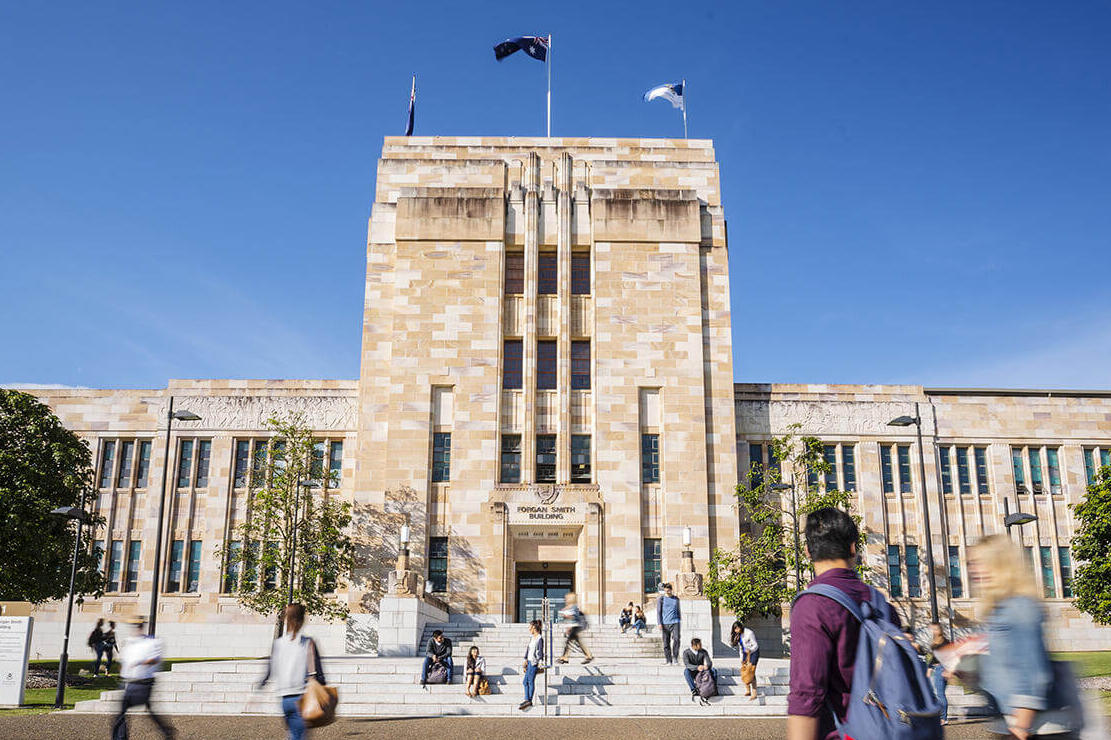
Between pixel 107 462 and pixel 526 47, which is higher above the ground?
pixel 526 47

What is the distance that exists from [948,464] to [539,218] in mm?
19481

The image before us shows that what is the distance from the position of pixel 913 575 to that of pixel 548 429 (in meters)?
15.5

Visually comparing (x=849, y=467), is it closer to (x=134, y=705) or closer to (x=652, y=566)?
(x=652, y=566)

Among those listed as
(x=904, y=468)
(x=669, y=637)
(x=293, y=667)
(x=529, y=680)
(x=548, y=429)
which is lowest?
(x=529, y=680)

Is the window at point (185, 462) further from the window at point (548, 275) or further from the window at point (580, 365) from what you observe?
the window at point (580, 365)

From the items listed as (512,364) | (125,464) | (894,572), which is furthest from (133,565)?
(894,572)

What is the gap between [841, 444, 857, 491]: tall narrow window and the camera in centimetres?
3725

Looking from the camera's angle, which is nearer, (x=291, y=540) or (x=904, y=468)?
(x=291, y=540)

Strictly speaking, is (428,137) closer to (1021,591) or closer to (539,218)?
(539,218)

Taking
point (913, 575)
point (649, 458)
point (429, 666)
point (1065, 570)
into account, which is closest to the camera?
point (429, 666)

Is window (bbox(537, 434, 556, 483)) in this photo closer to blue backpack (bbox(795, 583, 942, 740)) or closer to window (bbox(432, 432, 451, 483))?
window (bbox(432, 432, 451, 483))

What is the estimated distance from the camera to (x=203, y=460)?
124 ft

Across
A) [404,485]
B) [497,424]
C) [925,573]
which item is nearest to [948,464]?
[925,573]

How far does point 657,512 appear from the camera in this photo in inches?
1346
